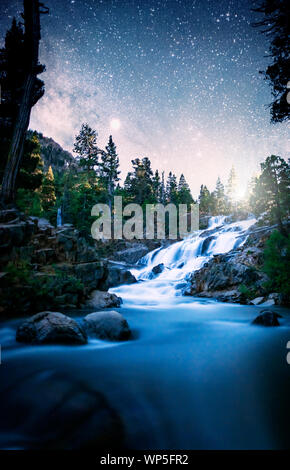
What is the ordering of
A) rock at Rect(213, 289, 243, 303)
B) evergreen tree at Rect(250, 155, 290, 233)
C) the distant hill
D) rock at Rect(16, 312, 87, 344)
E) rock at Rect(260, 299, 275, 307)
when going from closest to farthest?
1. rock at Rect(16, 312, 87, 344)
2. rock at Rect(260, 299, 275, 307)
3. rock at Rect(213, 289, 243, 303)
4. evergreen tree at Rect(250, 155, 290, 233)
5. the distant hill

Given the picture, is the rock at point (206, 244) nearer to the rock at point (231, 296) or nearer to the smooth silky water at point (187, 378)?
the rock at point (231, 296)

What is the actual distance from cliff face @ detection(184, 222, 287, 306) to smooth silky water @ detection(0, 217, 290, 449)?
4789mm

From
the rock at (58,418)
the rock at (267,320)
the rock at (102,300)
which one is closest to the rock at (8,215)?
the rock at (102,300)

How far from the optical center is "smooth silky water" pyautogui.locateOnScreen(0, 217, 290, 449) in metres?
2.21

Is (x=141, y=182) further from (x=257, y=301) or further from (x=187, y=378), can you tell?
(x=187, y=378)

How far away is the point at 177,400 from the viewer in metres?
2.79

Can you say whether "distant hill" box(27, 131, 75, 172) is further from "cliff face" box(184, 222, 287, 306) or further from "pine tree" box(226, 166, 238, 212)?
"cliff face" box(184, 222, 287, 306)

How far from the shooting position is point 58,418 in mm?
2270

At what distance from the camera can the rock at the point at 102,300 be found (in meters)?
9.75

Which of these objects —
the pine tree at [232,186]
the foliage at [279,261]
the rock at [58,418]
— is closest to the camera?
the rock at [58,418]

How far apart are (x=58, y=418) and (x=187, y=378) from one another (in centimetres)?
205

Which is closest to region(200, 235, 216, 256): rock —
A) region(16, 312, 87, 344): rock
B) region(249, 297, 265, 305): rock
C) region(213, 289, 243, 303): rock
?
region(213, 289, 243, 303): rock
